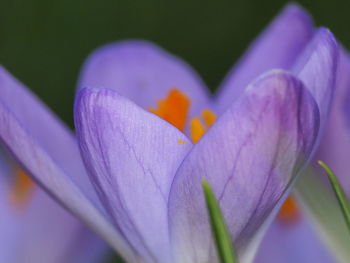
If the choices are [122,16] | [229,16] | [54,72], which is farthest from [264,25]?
[54,72]

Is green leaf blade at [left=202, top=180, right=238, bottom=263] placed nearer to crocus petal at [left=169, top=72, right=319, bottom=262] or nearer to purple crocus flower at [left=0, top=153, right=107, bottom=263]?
crocus petal at [left=169, top=72, right=319, bottom=262]

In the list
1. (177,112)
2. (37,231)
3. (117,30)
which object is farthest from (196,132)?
(117,30)

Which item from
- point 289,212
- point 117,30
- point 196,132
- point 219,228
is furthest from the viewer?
point 117,30

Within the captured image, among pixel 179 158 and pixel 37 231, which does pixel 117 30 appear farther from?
pixel 179 158

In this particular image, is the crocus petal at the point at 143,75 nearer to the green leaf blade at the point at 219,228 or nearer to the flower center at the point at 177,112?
the flower center at the point at 177,112

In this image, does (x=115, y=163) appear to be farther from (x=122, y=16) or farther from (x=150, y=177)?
(x=122, y=16)

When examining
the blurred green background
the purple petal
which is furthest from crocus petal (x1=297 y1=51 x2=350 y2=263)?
the blurred green background

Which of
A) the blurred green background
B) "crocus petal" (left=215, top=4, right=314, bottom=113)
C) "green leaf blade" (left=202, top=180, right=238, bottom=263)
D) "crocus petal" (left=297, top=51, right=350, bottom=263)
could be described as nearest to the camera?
"green leaf blade" (left=202, top=180, right=238, bottom=263)
